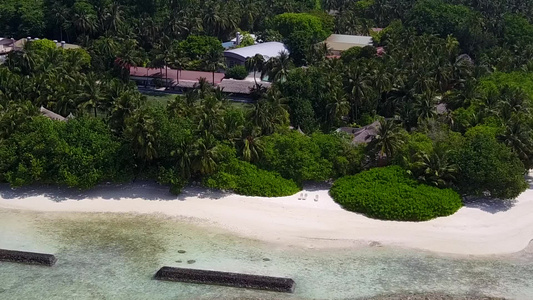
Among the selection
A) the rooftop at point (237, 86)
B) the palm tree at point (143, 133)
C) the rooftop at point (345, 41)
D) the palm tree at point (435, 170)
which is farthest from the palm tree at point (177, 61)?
the palm tree at point (435, 170)

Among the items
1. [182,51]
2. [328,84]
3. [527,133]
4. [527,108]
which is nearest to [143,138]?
[328,84]

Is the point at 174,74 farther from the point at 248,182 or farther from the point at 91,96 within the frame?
the point at 248,182

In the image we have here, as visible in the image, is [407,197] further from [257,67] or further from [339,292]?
[257,67]

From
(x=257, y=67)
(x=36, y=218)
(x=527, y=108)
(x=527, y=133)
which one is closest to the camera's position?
(x=36, y=218)

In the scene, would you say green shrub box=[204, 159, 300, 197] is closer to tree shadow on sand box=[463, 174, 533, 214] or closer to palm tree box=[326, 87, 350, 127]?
tree shadow on sand box=[463, 174, 533, 214]

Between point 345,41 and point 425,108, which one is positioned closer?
point 425,108

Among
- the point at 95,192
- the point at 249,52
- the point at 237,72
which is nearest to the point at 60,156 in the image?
the point at 95,192
